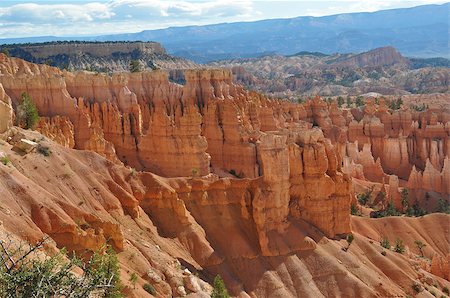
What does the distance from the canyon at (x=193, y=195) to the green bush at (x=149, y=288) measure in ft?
2.22

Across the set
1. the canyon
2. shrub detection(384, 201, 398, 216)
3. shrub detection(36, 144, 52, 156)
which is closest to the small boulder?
the canyon

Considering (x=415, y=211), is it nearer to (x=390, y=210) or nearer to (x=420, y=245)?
(x=390, y=210)

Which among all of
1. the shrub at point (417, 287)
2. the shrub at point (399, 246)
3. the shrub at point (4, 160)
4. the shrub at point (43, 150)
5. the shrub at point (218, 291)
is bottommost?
the shrub at point (417, 287)

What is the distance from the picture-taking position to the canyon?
34812 mm

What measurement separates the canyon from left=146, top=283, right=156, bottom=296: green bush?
68cm

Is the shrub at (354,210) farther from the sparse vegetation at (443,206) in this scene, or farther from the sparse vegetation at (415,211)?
the sparse vegetation at (443,206)

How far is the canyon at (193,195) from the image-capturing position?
3481 cm

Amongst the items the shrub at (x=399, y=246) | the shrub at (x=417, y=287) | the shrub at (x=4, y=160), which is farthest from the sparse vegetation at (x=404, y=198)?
the shrub at (x=4, y=160)

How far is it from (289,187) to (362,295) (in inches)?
377

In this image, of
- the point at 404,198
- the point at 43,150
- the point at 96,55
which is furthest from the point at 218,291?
the point at 96,55

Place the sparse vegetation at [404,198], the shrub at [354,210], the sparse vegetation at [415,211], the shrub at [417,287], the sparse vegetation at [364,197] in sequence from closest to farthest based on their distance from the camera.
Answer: the shrub at [417,287] → the shrub at [354,210] → the sparse vegetation at [415,211] → the sparse vegetation at [364,197] → the sparse vegetation at [404,198]

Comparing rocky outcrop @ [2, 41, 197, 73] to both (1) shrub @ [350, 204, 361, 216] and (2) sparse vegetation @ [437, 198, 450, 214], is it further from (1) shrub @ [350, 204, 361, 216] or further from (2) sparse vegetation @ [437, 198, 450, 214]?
(1) shrub @ [350, 204, 361, 216]

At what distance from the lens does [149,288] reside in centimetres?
3284

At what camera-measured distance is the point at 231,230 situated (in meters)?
44.2
